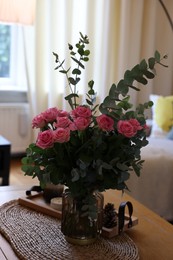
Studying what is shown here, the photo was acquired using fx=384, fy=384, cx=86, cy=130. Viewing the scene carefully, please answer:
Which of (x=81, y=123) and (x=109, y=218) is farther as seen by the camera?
(x=109, y=218)

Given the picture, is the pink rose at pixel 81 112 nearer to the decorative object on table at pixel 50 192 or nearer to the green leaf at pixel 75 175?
the green leaf at pixel 75 175

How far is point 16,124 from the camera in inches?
150

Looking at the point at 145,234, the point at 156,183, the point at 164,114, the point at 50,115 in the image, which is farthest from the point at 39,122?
the point at 164,114

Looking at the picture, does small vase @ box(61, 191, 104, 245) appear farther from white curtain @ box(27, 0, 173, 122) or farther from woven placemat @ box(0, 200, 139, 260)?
white curtain @ box(27, 0, 173, 122)

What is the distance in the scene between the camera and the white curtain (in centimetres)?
356

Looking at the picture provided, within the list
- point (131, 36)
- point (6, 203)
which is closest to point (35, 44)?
point (131, 36)

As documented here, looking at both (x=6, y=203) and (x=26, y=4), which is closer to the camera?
(x=6, y=203)

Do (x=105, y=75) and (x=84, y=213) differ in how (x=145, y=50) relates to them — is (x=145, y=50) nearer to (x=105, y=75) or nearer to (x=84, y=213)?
(x=105, y=75)

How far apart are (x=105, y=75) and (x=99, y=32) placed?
42cm

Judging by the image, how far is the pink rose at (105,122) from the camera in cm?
105

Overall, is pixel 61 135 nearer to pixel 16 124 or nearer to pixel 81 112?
pixel 81 112

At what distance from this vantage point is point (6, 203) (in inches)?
55.6

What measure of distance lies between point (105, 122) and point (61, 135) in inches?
5.0

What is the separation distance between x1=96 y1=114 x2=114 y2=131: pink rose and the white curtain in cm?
261
